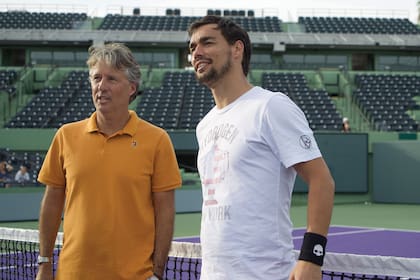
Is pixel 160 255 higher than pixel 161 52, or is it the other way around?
pixel 161 52

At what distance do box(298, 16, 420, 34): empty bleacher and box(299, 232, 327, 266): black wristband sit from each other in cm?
3562

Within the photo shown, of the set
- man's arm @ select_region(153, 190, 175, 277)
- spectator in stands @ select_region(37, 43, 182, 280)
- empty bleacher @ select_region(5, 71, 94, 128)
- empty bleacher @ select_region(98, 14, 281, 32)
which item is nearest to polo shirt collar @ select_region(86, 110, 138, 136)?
spectator in stands @ select_region(37, 43, 182, 280)

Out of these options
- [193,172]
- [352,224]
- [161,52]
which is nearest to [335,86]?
[161,52]

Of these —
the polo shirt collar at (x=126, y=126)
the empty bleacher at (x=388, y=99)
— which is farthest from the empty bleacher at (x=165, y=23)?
the polo shirt collar at (x=126, y=126)

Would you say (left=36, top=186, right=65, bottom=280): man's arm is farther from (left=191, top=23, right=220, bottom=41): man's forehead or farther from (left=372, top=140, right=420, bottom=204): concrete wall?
(left=372, top=140, right=420, bottom=204): concrete wall

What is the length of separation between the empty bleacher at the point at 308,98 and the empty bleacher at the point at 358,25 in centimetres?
803

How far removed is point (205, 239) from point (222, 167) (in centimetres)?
30

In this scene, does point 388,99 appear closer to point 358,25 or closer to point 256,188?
point 358,25

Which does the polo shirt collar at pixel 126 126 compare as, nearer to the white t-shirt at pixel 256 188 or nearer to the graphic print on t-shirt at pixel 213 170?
the graphic print on t-shirt at pixel 213 170

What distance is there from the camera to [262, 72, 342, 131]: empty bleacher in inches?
971

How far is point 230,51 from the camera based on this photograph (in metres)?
2.91

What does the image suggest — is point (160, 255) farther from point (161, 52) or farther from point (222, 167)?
point (161, 52)

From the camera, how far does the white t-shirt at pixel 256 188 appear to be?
2.63 m

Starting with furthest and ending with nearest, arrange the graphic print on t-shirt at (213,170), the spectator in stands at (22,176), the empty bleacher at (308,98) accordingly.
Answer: the empty bleacher at (308,98) → the spectator in stands at (22,176) → the graphic print on t-shirt at (213,170)
